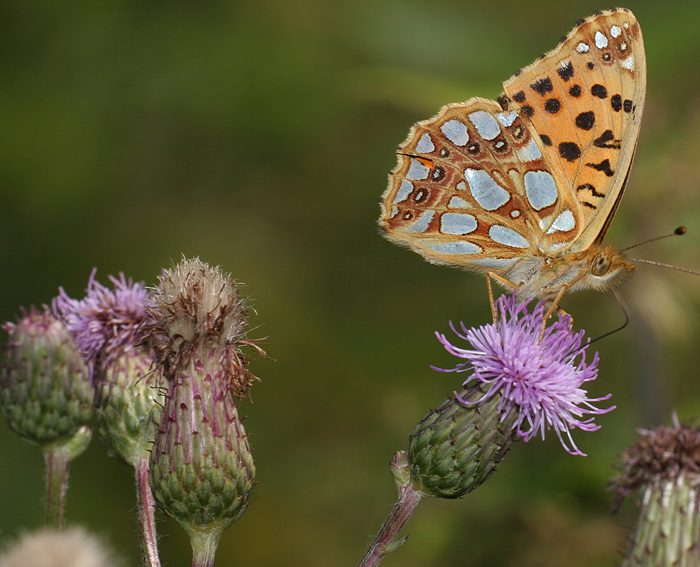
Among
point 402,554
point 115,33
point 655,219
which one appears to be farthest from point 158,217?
point 655,219

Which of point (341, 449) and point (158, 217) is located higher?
point (158, 217)

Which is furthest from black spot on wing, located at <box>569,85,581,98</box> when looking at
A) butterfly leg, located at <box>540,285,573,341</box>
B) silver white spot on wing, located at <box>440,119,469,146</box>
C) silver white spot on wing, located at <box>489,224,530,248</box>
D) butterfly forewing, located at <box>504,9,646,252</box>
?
butterfly leg, located at <box>540,285,573,341</box>

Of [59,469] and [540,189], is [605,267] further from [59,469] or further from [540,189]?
[59,469]

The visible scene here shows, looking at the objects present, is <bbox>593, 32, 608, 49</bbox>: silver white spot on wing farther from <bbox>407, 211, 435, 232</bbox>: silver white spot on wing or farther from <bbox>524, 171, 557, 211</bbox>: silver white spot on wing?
<bbox>407, 211, 435, 232</bbox>: silver white spot on wing

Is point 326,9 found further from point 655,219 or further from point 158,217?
point 655,219

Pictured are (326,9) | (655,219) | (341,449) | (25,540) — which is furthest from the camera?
(326,9)

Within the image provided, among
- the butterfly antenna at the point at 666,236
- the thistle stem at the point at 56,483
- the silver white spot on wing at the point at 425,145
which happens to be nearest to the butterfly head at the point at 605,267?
the butterfly antenna at the point at 666,236

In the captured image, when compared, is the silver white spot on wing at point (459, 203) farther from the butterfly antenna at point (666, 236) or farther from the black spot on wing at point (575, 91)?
the butterfly antenna at point (666, 236)
